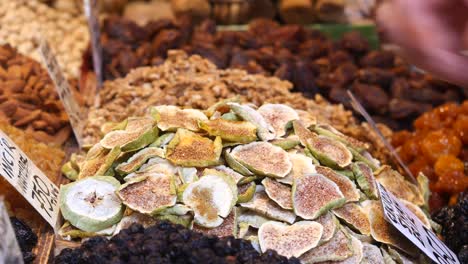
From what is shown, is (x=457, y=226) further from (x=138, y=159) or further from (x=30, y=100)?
(x=30, y=100)

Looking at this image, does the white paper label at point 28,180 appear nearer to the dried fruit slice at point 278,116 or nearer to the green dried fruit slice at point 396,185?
the dried fruit slice at point 278,116

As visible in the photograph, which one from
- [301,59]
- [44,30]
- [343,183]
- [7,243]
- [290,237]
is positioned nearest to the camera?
[7,243]

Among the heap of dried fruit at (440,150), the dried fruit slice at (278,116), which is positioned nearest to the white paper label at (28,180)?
the dried fruit slice at (278,116)

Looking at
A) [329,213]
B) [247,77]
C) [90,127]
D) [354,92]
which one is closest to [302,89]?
[354,92]

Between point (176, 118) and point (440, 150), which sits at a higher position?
point (176, 118)

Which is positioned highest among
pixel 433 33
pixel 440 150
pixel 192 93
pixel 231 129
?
pixel 433 33

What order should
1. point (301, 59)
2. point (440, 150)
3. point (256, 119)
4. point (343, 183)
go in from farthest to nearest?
point (301, 59) < point (440, 150) < point (256, 119) < point (343, 183)

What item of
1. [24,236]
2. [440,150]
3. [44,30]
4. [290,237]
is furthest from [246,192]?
[44,30]
